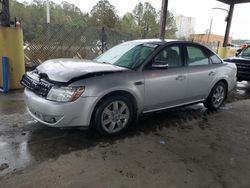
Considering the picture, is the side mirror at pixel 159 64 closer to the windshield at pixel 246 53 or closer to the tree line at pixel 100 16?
the windshield at pixel 246 53

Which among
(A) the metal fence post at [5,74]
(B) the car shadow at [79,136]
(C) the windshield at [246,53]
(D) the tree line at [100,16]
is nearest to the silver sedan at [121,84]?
(B) the car shadow at [79,136]

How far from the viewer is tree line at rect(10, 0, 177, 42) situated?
25.3m

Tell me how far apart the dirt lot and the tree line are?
18316 mm

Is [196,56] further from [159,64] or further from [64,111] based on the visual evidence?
[64,111]

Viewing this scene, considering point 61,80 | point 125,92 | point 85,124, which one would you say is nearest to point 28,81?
point 61,80

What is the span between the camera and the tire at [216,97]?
5012mm

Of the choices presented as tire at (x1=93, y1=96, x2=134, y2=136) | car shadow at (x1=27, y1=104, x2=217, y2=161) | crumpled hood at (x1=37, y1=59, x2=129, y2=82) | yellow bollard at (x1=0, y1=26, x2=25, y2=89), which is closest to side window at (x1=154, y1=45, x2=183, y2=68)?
crumpled hood at (x1=37, y1=59, x2=129, y2=82)

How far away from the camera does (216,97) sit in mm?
5141

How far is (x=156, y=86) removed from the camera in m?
3.84

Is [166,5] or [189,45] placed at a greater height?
[166,5]

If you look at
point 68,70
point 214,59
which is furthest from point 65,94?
point 214,59

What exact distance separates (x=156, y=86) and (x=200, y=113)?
1.64 m

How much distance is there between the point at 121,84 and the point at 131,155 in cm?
100

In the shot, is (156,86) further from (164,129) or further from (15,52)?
(15,52)
